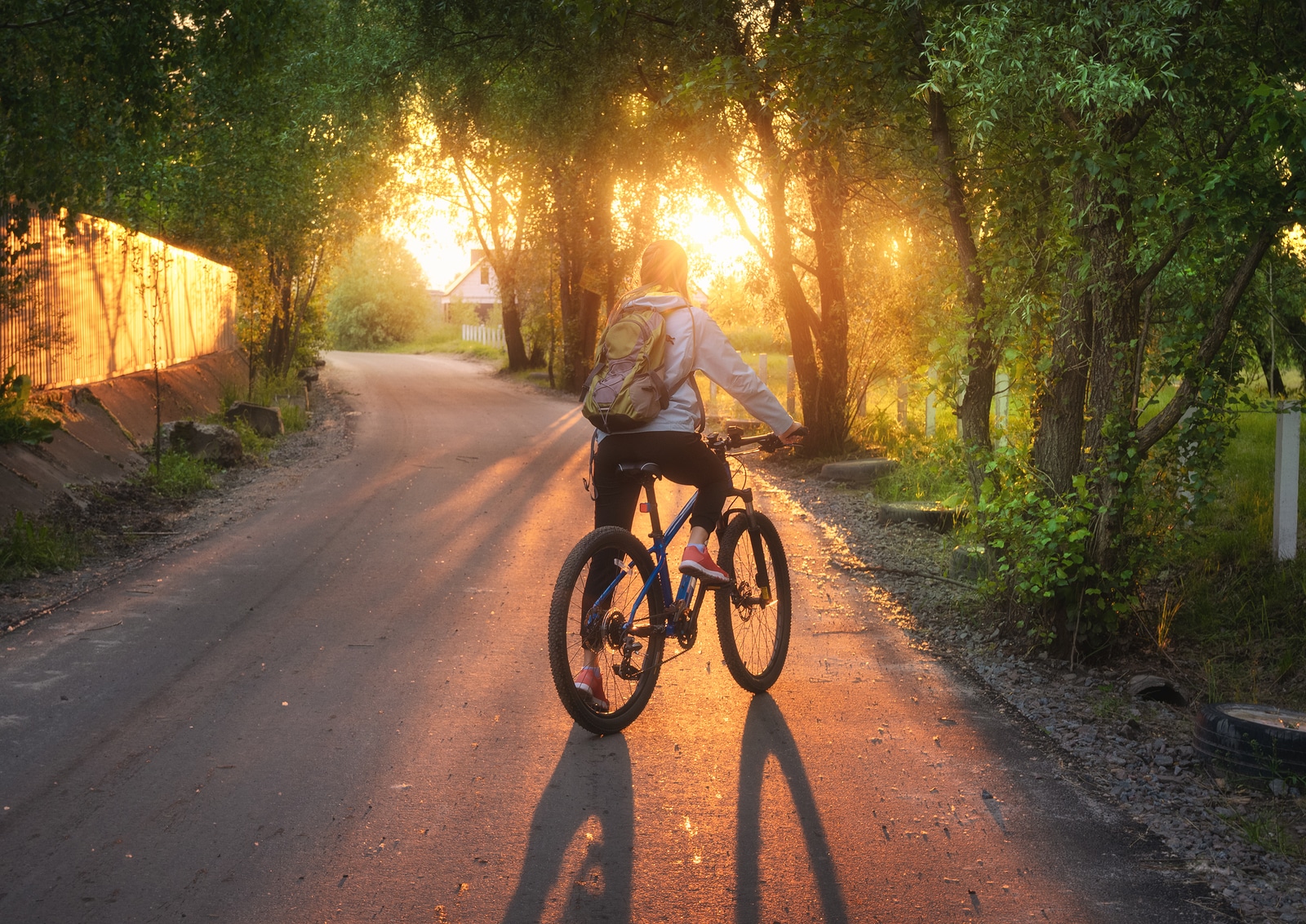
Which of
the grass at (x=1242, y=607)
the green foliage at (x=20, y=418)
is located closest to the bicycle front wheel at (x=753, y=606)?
the grass at (x=1242, y=607)

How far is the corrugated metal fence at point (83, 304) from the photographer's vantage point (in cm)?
1112

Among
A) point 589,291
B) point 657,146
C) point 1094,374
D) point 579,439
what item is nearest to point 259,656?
point 1094,374

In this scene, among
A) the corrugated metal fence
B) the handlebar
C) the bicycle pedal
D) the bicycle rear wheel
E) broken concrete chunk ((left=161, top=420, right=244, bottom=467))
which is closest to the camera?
the bicycle rear wheel

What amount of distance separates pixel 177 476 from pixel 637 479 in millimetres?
8477

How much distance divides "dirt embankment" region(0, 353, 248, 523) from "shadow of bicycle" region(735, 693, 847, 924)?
20.9ft

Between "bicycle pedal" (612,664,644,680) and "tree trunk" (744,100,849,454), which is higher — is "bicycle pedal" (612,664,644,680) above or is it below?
below

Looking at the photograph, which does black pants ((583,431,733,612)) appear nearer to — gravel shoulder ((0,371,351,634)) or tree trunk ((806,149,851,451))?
gravel shoulder ((0,371,351,634))

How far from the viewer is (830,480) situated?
1382 cm

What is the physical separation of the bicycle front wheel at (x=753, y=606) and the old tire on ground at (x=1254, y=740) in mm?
1974

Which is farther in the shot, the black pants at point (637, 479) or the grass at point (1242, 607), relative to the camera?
the grass at point (1242, 607)

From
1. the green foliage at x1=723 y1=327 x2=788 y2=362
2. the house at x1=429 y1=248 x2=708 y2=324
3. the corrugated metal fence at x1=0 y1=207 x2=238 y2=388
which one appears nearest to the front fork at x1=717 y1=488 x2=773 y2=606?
the corrugated metal fence at x1=0 y1=207 x2=238 y2=388

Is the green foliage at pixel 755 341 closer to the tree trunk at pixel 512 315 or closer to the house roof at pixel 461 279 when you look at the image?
the tree trunk at pixel 512 315

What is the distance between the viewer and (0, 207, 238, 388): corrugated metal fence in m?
11.1

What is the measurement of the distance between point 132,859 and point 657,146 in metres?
12.8
